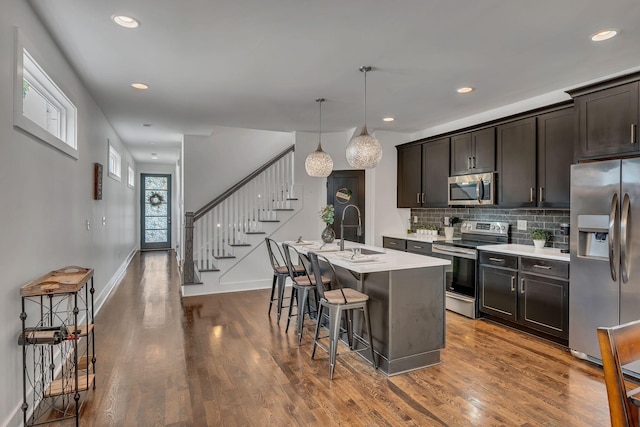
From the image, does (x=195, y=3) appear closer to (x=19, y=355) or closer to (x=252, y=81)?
(x=252, y=81)

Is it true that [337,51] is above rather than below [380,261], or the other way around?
above

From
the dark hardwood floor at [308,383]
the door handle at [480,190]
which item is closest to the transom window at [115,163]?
the dark hardwood floor at [308,383]

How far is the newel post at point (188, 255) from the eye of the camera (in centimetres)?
569

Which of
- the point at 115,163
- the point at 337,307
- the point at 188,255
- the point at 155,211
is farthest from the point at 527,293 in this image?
the point at 155,211

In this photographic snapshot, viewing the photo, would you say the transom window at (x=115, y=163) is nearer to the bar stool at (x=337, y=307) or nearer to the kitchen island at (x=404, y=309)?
the bar stool at (x=337, y=307)

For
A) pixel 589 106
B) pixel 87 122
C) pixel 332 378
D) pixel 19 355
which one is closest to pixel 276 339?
pixel 332 378

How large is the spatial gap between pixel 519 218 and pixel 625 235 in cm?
179

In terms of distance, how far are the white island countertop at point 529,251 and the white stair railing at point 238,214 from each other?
3529 mm

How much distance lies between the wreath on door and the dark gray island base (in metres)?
9.82

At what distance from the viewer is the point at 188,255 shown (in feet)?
18.7

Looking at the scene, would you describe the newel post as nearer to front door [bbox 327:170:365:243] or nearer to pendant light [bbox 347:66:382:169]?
front door [bbox 327:170:365:243]

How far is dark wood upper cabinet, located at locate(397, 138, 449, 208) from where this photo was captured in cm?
548

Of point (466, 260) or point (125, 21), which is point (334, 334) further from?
point (125, 21)

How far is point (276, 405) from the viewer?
8.28 feet
